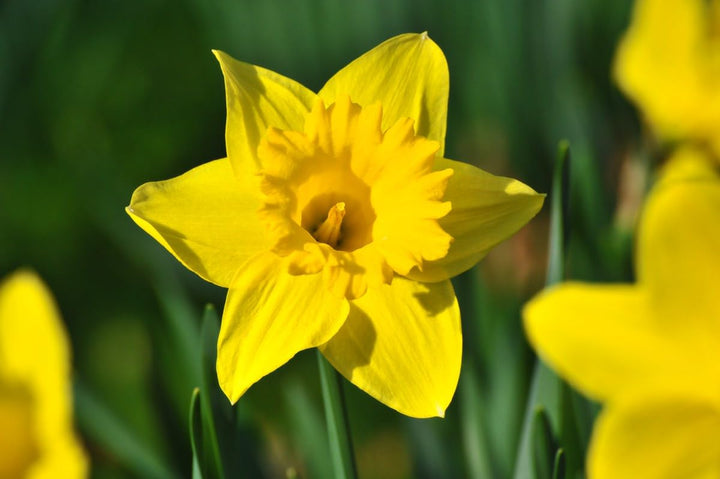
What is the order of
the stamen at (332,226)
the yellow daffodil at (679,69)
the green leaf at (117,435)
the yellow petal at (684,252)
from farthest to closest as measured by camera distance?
the yellow daffodil at (679,69) → the green leaf at (117,435) → the stamen at (332,226) → the yellow petal at (684,252)

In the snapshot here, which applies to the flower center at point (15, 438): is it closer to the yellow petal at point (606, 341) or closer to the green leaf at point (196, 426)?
the green leaf at point (196, 426)

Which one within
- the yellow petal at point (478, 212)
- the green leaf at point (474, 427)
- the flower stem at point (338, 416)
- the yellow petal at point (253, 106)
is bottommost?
the green leaf at point (474, 427)

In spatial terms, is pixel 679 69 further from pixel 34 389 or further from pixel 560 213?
pixel 34 389

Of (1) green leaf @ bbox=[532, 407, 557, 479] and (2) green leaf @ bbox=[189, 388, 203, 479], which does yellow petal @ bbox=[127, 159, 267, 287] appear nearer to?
(2) green leaf @ bbox=[189, 388, 203, 479]

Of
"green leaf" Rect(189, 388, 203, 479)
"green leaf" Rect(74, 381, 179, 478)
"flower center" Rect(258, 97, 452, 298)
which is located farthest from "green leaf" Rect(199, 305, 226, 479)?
"green leaf" Rect(74, 381, 179, 478)

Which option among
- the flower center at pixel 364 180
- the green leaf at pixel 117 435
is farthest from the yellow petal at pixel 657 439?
the green leaf at pixel 117 435

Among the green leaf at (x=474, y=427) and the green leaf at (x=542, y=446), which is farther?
the green leaf at (x=474, y=427)

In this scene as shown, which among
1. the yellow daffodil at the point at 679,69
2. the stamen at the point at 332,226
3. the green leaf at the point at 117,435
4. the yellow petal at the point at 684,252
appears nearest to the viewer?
the yellow petal at the point at 684,252
